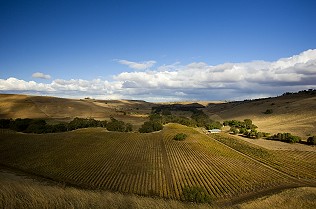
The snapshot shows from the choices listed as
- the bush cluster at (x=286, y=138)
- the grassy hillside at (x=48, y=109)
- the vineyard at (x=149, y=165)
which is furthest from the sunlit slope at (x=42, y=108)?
the bush cluster at (x=286, y=138)

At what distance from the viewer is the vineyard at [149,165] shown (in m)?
38.2

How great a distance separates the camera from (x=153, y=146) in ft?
236

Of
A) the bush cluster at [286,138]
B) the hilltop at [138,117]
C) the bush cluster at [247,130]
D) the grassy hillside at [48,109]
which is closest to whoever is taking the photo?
the bush cluster at [286,138]

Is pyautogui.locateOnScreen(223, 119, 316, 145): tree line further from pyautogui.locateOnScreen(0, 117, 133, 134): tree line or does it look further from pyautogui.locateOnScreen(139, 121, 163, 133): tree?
pyautogui.locateOnScreen(0, 117, 133, 134): tree line

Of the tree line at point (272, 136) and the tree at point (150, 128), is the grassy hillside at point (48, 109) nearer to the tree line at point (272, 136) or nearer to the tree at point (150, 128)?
the tree at point (150, 128)

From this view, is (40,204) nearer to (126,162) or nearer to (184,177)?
(184,177)

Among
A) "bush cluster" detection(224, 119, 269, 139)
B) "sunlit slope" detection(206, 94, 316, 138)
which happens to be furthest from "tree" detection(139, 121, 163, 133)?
"sunlit slope" detection(206, 94, 316, 138)

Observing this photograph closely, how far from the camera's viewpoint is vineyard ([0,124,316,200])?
38.2 metres

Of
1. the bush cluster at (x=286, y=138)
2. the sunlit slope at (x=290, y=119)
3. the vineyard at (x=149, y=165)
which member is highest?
the sunlit slope at (x=290, y=119)

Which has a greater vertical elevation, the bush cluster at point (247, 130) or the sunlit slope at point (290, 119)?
the sunlit slope at point (290, 119)

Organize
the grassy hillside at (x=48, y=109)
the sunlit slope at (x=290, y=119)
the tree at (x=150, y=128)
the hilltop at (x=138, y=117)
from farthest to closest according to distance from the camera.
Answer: the grassy hillside at (x=48, y=109) → the tree at (x=150, y=128) → the hilltop at (x=138, y=117) → the sunlit slope at (x=290, y=119)

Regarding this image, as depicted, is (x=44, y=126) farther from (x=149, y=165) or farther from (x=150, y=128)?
(x=149, y=165)

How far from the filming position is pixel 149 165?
1994 inches

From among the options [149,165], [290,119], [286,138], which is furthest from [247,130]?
[149,165]
